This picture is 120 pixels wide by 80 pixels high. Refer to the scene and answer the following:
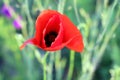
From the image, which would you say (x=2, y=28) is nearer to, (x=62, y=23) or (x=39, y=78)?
(x=39, y=78)

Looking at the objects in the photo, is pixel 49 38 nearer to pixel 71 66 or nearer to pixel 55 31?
pixel 55 31

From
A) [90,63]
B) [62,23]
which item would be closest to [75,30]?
[62,23]

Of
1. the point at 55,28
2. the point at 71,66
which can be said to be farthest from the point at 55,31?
the point at 71,66

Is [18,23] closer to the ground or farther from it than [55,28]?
farther from it

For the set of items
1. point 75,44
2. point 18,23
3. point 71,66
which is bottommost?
point 75,44

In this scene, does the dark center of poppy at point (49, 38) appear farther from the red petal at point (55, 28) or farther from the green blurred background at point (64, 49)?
the green blurred background at point (64, 49)

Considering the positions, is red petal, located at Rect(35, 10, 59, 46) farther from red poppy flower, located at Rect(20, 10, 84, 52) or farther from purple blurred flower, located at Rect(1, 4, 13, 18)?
purple blurred flower, located at Rect(1, 4, 13, 18)
